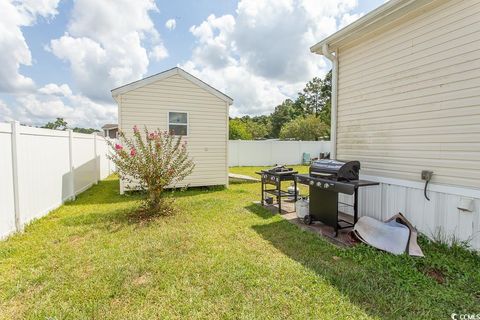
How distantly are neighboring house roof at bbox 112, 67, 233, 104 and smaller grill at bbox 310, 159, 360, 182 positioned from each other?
5.15 metres

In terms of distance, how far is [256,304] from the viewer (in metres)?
2.41

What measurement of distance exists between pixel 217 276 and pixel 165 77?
268 inches

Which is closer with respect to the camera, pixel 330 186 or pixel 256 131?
pixel 330 186

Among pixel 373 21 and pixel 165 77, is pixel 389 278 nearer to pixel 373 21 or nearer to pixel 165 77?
pixel 373 21

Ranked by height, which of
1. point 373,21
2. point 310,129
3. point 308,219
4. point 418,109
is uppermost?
point 373,21

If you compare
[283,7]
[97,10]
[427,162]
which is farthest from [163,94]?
[427,162]

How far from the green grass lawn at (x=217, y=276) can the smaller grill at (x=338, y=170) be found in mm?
1099

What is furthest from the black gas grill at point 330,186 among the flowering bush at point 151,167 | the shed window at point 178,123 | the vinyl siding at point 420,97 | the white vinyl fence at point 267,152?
the white vinyl fence at point 267,152

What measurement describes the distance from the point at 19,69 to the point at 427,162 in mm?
15384

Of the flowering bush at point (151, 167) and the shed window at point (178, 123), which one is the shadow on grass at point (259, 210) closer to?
the flowering bush at point (151, 167)

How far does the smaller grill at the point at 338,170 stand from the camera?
4168 millimetres

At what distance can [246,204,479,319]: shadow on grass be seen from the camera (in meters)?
2.33

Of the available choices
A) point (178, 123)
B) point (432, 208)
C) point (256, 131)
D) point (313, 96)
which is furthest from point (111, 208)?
A: point (313, 96)

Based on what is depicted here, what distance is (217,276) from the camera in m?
2.94
